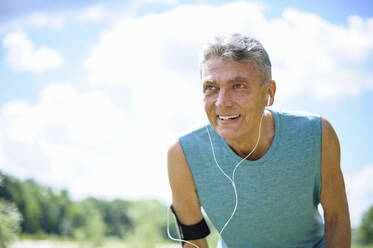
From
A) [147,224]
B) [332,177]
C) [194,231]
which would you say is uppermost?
[332,177]

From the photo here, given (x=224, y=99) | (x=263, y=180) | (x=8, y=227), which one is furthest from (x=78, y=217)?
(x=224, y=99)

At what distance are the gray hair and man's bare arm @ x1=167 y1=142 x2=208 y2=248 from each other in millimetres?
868

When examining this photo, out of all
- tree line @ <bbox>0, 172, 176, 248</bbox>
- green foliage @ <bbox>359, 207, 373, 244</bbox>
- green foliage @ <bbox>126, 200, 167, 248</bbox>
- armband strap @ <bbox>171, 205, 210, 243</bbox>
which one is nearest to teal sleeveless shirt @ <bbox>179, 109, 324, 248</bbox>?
Answer: armband strap @ <bbox>171, 205, 210, 243</bbox>

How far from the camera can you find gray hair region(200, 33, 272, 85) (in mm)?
2465

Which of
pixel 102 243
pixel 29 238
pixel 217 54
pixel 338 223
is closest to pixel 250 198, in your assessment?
pixel 338 223

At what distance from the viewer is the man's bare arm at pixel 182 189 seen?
9.96 ft

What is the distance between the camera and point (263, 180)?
2898 millimetres

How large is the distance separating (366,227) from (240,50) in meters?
48.2

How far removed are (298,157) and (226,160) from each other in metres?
0.55

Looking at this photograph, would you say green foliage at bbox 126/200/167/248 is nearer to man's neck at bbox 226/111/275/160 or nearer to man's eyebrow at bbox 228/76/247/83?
man's neck at bbox 226/111/275/160

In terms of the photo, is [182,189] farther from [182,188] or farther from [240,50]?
[240,50]

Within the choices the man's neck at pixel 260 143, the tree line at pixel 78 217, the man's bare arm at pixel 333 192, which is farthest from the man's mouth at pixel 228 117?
the tree line at pixel 78 217

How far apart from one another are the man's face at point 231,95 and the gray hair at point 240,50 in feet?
0.12

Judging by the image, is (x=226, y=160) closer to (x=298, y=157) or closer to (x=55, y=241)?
(x=298, y=157)
